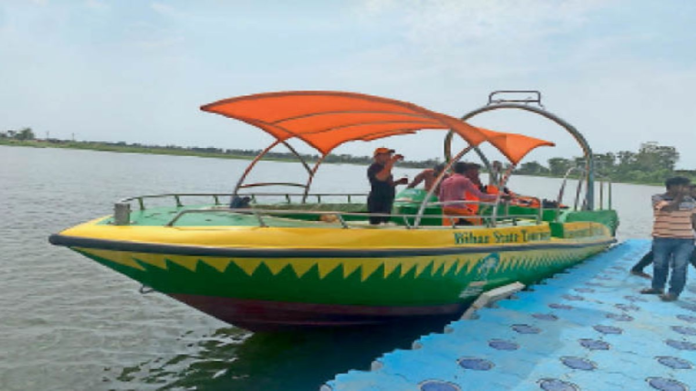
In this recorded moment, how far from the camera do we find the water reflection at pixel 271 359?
18.8ft

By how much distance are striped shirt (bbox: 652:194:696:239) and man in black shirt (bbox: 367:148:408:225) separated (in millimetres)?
3567

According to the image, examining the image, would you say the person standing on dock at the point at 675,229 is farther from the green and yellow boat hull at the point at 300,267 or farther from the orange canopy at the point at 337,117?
the green and yellow boat hull at the point at 300,267

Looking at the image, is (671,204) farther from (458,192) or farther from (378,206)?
(378,206)

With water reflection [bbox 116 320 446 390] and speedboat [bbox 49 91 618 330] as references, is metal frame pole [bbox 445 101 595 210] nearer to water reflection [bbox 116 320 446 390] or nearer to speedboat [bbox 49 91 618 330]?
speedboat [bbox 49 91 618 330]

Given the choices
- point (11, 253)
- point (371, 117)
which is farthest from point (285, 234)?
point (11, 253)

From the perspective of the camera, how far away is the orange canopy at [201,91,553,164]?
580 centimetres

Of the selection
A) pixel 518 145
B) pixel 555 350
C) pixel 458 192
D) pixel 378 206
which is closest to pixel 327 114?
pixel 378 206

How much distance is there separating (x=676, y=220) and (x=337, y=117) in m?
4.65

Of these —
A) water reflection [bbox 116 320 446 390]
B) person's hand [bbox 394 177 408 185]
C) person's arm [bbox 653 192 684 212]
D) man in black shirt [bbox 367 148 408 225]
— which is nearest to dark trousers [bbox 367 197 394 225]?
man in black shirt [bbox 367 148 408 225]

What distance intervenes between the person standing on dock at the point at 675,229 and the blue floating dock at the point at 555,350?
16.4 inches

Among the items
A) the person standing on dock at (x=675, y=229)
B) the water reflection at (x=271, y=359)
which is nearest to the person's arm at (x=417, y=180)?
the water reflection at (x=271, y=359)

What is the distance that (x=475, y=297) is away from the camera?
7043 mm

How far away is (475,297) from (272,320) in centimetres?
277

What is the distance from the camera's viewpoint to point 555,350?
16.9 ft
